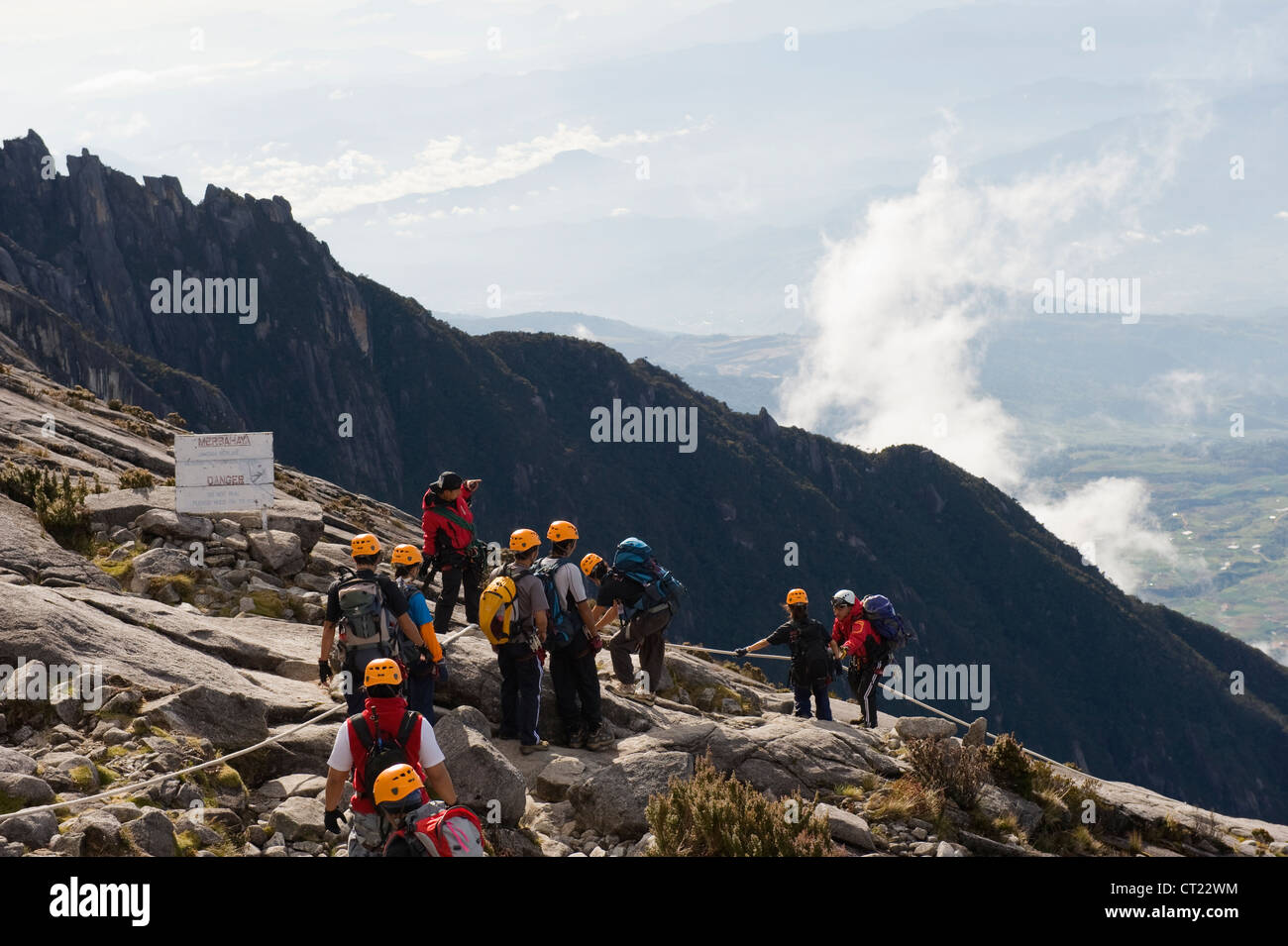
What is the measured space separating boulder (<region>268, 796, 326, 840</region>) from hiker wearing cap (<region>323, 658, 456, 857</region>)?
1.26 metres

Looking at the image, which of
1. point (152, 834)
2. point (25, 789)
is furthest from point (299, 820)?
point (25, 789)

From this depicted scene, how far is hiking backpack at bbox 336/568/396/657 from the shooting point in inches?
425

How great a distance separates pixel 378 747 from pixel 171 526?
1129 cm

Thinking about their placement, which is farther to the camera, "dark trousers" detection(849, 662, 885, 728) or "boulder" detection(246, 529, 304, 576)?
"boulder" detection(246, 529, 304, 576)

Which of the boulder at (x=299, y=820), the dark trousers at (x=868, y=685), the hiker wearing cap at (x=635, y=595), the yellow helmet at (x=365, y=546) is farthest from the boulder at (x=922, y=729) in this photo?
the boulder at (x=299, y=820)

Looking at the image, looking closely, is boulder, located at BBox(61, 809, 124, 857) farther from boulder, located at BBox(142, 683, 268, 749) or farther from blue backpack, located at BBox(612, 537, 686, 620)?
blue backpack, located at BBox(612, 537, 686, 620)

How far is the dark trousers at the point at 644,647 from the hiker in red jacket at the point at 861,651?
3.12 metres

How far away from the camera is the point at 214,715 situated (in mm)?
11469

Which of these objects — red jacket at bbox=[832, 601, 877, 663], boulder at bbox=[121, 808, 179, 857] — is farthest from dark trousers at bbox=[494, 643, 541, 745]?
red jacket at bbox=[832, 601, 877, 663]

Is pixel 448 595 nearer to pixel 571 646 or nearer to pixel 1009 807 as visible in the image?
pixel 571 646

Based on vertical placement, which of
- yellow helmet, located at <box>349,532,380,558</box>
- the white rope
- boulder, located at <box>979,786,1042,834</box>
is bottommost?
boulder, located at <box>979,786,1042,834</box>
